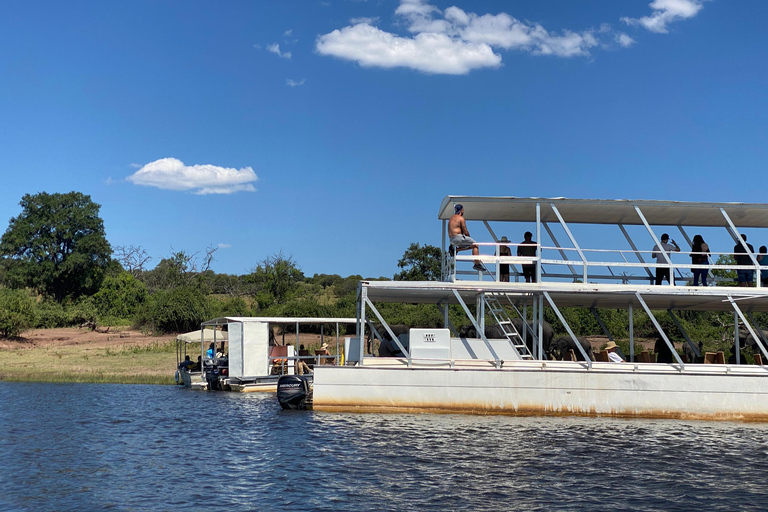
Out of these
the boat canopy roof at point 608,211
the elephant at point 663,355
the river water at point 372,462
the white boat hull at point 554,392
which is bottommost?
the river water at point 372,462

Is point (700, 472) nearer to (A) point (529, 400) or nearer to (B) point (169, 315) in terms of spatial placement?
(A) point (529, 400)

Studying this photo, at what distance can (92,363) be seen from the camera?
3938cm

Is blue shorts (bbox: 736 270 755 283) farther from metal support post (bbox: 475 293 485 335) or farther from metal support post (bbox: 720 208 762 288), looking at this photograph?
metal support post (bbox: 475 293 485 335)

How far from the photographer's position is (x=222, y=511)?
12.4 m

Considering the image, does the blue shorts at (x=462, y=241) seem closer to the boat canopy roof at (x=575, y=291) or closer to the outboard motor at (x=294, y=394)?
the boat canopy roof at (x=575, y=291)

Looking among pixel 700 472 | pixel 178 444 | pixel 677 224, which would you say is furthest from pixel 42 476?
pixel 677 224

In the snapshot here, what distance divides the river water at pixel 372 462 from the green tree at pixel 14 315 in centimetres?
2694

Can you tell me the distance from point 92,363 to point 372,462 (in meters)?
27.8

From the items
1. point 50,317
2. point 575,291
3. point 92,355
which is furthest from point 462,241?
point 50,317

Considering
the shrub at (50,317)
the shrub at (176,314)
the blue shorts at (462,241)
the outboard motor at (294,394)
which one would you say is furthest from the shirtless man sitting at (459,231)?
the shrub at (50,317)

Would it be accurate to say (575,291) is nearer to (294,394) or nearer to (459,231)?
(459,231)

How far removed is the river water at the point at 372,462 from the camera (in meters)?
13.2

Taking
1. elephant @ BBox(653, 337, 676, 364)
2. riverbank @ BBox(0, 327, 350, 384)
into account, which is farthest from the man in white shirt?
riverbank @ BBox(0, 327, 350, 384)

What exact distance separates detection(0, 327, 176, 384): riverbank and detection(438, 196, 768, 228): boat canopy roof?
1854cm
